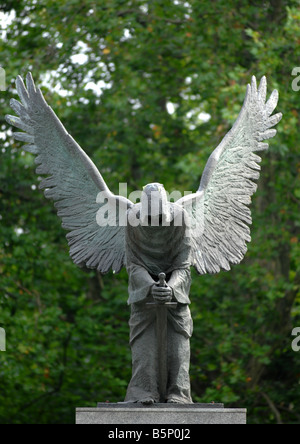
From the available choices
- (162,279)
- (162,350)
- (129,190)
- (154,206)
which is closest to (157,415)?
(162,350)

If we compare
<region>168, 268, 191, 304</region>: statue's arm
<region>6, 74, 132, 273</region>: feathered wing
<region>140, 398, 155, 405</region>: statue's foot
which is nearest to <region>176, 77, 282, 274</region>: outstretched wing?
<region>168, 268, 191, 304</region>: statue's arm

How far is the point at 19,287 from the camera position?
53.8 feet

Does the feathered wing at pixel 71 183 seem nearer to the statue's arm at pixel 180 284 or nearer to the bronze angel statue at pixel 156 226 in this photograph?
the bronze angel statue at pixel 156 226

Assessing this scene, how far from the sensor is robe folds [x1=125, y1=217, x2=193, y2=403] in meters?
9.23

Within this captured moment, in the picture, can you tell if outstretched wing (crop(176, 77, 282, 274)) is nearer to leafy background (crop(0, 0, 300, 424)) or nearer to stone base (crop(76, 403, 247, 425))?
stone base (crop(76, 403, 247, 425))

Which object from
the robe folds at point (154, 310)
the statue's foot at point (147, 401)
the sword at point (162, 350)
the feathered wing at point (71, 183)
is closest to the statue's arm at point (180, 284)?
the robe folds at point (154, 310)

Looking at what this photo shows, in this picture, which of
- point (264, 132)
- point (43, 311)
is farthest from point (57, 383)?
point (264, 132)

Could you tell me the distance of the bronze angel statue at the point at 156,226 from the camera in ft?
30.3

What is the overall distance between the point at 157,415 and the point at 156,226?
164 cm

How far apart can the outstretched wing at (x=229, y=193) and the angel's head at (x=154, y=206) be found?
0.63 meters

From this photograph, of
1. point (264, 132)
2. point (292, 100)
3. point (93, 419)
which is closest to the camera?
point (93, 419)

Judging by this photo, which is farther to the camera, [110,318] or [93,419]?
[110,318]

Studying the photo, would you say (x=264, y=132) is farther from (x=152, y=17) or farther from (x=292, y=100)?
(x=152, y=17)

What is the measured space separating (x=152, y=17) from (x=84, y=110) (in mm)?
1949
